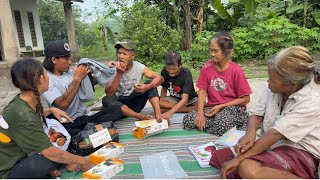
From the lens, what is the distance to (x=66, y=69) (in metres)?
3.08

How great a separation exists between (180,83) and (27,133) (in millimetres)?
2184

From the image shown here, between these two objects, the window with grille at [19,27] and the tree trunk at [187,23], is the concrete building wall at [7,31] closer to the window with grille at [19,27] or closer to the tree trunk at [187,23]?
the window with grille at [19,27]

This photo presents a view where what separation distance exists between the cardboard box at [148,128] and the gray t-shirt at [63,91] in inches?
27.1

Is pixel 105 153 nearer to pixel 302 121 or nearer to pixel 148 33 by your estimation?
pixel 302 121

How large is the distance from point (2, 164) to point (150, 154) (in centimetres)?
124

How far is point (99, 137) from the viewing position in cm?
273

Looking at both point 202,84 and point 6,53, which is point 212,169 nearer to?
→ point 202,84

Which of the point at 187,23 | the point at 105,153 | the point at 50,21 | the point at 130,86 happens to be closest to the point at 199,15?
the point at 187,23

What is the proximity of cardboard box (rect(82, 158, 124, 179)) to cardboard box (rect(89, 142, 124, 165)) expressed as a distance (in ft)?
0.34

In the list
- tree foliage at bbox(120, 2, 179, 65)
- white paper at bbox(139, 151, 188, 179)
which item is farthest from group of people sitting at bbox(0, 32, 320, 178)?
tree foliage at bbox(120, 2, 179, 65)

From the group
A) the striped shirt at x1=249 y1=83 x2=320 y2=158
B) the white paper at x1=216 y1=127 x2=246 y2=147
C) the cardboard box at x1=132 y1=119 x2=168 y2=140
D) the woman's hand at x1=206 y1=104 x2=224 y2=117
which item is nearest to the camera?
the striped shirt at x1=249 y1=83 x2=320 y2=158

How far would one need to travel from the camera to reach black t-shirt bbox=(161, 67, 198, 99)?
3.68 meters

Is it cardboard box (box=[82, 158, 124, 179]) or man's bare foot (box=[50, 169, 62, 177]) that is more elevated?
cardboard box (box=[82, 158, 124, 179])

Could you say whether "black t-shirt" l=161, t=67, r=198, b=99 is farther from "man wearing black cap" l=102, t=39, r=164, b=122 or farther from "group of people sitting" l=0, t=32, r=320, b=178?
"group of people sitting" l=0, t=32, r=320, b=178
